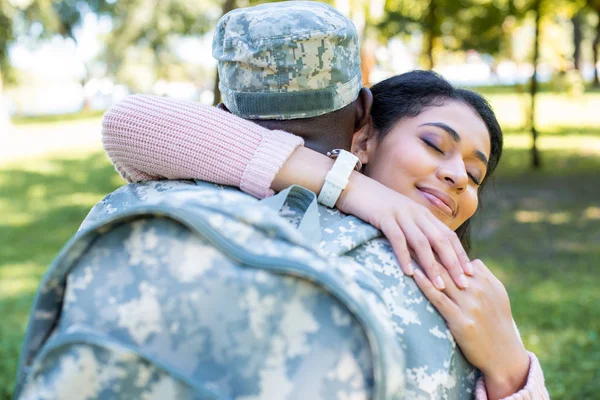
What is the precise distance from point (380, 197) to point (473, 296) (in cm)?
26

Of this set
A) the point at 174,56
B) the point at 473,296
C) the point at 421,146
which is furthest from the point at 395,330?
the point at 174,56

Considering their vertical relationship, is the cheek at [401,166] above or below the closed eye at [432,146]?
→ below

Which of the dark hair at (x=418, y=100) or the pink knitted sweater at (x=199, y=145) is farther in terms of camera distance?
the dark hair at (x=418, y=100)

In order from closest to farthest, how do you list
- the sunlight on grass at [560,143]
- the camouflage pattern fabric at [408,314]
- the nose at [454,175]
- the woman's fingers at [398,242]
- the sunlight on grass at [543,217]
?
the camouflage pattern fabric at [408,314]
the woman's fingers at [398,242]
the nose at [454,175]
the sunlight on grass at [543,217]
the sunlight on grass at [560,143]

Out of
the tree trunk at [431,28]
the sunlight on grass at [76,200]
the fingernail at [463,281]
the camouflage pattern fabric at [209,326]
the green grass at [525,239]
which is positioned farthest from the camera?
the tree trunk at [431,28]

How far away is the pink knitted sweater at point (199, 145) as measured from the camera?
1403 mm

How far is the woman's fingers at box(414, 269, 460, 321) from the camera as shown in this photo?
1245 mm

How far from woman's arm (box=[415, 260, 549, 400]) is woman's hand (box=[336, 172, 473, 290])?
30 millimetres

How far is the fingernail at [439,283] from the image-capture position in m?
1.27

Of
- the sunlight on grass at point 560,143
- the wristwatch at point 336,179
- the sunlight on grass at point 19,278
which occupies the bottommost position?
the sunlight on grass at point 560,143

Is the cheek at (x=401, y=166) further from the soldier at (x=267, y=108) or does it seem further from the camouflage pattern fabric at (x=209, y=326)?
the camouflage pattern fabric at (x=209, y=326)

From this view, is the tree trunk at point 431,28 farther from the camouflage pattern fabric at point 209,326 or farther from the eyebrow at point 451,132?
the camouflage pattern fabric at point 209,326

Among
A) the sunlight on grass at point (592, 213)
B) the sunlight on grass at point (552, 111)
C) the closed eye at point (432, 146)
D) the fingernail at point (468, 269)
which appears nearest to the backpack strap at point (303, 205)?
the fingernail at point (468, 269)

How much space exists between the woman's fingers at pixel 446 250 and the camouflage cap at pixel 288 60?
323 millimetres
